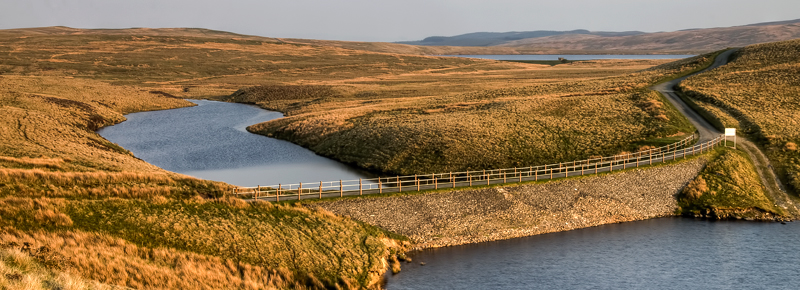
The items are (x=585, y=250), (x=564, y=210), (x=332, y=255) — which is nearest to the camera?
(x=332, y=255)

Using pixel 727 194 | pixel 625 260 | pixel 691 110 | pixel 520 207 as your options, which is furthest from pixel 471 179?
pixel 691 110

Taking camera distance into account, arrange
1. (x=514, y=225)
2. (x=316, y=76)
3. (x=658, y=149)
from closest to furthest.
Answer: (x=514, y=225), (x=658, y=149), (x=316, y=76)

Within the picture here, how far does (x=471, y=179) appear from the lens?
4347 cm

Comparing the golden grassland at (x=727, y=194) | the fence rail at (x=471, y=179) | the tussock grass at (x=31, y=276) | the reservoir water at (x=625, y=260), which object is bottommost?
the reservoir water at (x=625, y=260)

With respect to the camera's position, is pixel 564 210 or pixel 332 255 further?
pixel 564 210

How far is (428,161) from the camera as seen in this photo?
53.2 meters

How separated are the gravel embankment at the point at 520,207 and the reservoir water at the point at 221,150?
1442cm

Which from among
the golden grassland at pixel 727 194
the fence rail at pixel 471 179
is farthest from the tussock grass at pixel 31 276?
the golden grassland at pixel 727 194

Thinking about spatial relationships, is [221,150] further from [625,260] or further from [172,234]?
[625,260]

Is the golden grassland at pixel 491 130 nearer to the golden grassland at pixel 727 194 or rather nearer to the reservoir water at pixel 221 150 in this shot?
the reservoir water at pixel 221 150

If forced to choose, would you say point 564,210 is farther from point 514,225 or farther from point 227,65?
point 227,65

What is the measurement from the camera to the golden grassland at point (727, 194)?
4009 centimetres

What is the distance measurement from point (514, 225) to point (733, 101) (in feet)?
154

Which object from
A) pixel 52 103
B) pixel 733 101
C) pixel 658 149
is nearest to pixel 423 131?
pixel 658 149
